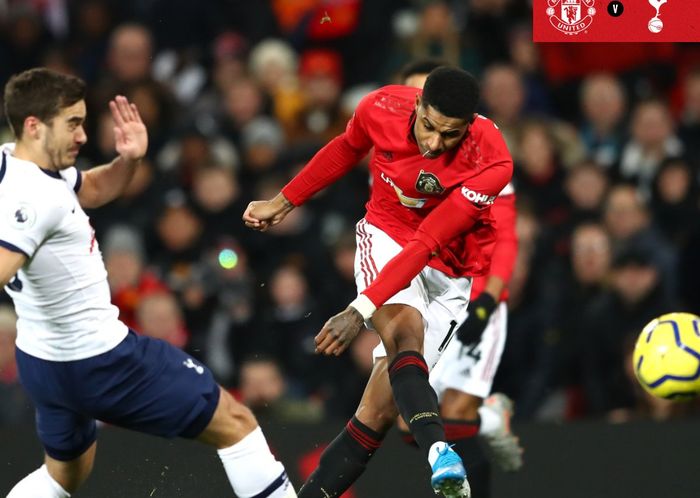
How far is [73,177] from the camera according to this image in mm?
5465

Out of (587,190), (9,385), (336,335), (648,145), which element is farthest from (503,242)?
(9,385)

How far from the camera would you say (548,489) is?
7242mm

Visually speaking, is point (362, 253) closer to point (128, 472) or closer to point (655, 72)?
point (128, 472)

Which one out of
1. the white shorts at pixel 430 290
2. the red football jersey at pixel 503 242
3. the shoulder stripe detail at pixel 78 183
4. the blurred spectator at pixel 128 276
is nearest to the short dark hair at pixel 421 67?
the red football jersey at pixel 503 242

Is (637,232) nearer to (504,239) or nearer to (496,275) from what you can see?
(504,239)

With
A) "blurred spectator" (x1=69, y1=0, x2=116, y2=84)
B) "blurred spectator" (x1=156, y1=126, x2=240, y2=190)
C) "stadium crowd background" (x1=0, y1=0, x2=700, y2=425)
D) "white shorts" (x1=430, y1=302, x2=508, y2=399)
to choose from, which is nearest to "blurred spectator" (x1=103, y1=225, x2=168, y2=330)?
"stadium crowd background" (x1=0, y1=0, x2=700, y2=425)

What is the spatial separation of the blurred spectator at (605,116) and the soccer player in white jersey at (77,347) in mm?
4615

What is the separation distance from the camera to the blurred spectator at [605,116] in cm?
929

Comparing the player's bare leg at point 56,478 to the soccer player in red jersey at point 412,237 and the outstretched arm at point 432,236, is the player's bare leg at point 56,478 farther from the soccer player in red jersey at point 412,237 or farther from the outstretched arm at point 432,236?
the outstretched arm at point 432,236

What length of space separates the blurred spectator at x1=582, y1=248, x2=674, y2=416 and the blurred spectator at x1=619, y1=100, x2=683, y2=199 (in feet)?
2.70

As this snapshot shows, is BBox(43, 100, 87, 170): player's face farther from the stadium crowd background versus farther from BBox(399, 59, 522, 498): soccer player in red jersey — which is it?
the stadium crowd background

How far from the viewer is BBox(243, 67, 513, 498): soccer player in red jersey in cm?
539

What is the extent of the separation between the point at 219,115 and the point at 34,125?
466 cm

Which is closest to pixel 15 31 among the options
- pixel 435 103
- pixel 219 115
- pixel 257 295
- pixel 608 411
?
pixel 219 115
